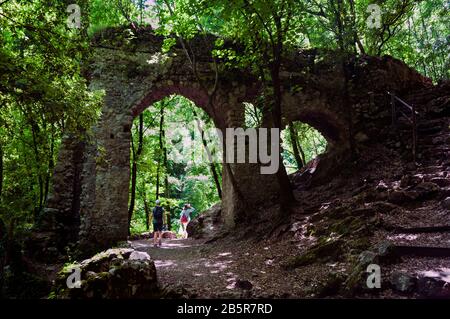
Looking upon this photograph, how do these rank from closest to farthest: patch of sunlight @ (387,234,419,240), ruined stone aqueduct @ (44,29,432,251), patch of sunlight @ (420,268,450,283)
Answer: patch of sunlight @ (420,268,450,283) → patch of sunlight @ (387,234,419,240) → ruined stone aqueduct @ (44,29,432,251)

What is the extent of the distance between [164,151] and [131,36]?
857 cm

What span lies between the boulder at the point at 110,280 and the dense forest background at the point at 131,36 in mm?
1339

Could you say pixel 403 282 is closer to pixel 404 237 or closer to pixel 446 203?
pixel 404 237

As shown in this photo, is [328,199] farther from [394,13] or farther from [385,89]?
[394,13]

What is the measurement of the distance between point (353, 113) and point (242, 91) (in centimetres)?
366

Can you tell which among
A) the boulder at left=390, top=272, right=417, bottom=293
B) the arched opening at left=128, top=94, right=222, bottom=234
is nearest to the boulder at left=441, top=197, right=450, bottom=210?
the boulder at left=390, top=272, right=417, bottom=293

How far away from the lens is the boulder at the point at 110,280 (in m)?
4.31

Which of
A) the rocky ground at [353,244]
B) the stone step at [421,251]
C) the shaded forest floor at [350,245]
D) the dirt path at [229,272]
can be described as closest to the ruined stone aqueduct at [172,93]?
the rocky ground at [353,244]

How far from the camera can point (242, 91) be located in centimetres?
994

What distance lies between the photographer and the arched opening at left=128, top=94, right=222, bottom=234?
14883 millimetres

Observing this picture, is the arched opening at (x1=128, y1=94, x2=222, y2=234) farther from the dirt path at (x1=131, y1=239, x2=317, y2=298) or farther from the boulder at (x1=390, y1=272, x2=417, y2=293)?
the boulder at (x1=390, y1=272, x2=417, y2=293)

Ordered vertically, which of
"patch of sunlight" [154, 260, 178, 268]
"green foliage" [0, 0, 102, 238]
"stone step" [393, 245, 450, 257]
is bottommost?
"patch of sunlight" [154, 260, 178, 268]

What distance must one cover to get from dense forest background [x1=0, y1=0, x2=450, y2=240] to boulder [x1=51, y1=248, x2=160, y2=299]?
1.34 metres
